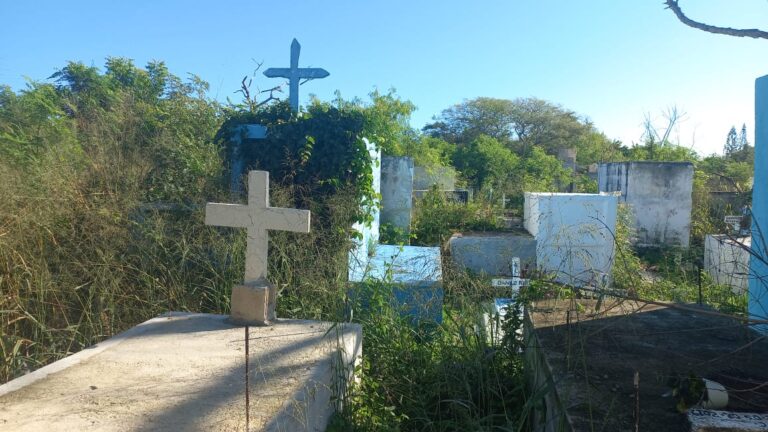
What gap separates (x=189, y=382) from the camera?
98.7 inches

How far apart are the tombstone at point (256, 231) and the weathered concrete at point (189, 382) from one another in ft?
0.45

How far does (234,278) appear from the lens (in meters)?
3.82

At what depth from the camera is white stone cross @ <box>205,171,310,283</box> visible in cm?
341

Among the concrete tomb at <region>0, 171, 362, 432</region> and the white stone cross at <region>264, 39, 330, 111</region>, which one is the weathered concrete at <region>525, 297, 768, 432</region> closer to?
the concrete tomb at <region>0, 171, 362, 432</region>

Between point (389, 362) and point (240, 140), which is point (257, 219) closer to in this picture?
point (389, 362)

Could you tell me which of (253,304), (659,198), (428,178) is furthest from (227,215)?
(428,178)

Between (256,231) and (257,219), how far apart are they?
8 cm

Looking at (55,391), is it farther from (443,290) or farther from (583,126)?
(583,126)

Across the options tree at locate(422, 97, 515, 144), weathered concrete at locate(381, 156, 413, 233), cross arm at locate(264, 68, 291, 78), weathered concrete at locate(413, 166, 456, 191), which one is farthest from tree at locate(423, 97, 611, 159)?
cross arm at locate(264, 68, 291, 78)

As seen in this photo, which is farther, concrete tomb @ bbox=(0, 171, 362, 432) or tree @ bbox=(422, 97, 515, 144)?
tree @ bbox=(422, 97, 515, 144)

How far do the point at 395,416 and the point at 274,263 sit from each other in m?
1.61

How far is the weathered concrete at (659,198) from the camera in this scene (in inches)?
495

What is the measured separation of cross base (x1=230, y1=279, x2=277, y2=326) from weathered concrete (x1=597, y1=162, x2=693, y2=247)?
444 inches

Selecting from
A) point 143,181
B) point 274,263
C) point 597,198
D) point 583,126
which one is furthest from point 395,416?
point 583,126
